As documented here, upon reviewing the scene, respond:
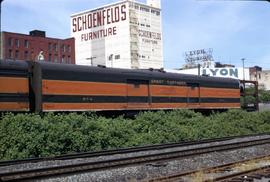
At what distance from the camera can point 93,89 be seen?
2275cm

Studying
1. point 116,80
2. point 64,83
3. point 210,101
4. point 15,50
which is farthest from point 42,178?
point 15,50

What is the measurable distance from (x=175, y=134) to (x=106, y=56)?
123m

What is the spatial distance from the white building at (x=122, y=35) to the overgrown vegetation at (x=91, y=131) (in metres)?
111

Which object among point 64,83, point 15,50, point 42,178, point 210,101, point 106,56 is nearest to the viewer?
point 42,178

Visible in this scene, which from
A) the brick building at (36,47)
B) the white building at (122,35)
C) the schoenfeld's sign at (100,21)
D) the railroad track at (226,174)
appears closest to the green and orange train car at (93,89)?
the railroad track at (226,174)

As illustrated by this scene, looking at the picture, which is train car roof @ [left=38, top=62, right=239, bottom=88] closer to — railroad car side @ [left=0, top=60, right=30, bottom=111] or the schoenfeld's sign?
railroad car side @ [left=0, top=60, right=30, bottom=111]

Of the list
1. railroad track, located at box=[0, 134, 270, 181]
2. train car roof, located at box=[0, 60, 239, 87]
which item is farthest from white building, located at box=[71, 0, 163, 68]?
railroad track, located at box=[0, 134, 270, 181]

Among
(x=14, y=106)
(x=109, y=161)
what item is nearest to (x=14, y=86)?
(x=14, y=106)

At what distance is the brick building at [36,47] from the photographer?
360 ft

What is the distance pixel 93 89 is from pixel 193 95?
9.32 m

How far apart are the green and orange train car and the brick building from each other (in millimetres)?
80922

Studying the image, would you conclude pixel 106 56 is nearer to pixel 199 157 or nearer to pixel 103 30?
pixel 103 30

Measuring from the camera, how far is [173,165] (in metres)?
12.6

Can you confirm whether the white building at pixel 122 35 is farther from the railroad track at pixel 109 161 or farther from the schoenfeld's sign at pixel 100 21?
the railroad track at pixel 109 161
